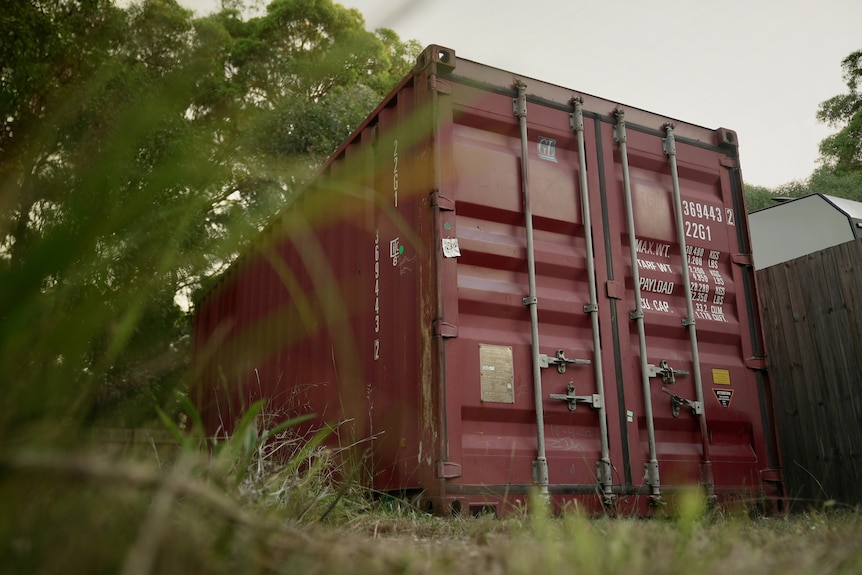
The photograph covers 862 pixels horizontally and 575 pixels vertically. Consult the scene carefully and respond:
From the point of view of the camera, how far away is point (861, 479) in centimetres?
688

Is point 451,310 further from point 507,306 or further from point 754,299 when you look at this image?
point 754,299

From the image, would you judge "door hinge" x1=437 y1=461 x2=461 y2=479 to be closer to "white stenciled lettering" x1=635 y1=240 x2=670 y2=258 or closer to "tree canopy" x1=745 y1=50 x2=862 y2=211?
"white stenciled lettering" x1=635 y1=240 x2=670 y2=258

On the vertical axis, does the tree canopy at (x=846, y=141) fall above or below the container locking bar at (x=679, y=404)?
above

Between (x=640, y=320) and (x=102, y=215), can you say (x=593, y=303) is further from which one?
(x=102, y=215)

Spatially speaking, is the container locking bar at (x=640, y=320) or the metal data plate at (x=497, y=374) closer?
the metal data plate at (x=497, y=374)

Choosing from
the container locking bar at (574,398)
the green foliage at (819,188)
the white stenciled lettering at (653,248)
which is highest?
the green foliage at (819,188)

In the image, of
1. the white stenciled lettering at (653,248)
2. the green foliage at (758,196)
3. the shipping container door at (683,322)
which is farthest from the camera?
the green foliage at (758,196)

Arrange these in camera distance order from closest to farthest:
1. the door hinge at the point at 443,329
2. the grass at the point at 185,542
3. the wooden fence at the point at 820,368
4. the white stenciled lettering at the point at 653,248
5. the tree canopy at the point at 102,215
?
the tree canopy at the point at 102,215
the grass at the point at 185,542
the door hinge at the point at 443,329
the white stenciled lettering at the point at 653,248
the wooden fence at the point at 820,368

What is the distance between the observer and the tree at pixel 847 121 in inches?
1150

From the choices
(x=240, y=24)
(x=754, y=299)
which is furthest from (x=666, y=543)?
(x=240, y=24)

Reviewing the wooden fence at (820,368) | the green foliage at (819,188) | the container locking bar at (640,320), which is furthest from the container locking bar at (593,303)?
the green foliage at (819,188)

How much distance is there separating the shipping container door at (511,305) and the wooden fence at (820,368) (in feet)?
10.5

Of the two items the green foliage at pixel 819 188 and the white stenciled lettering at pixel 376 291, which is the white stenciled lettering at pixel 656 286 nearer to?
the white stenciled lettering at pixel 376 291

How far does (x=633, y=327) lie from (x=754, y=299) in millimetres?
1352
